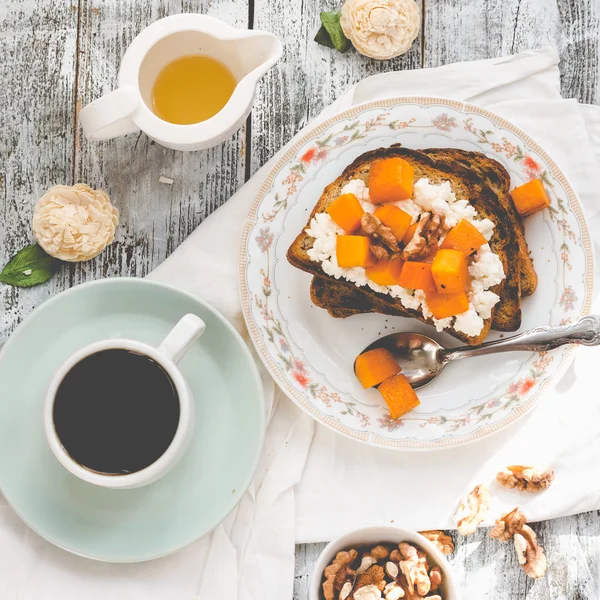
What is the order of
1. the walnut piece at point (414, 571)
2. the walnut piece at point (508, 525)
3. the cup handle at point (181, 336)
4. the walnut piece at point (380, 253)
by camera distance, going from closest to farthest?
1. the cup handle at point (181, 336)
2. the walnut piece at point (380, 253)
3. the walnut piece at point (414, 571)
4. the walnut piece at point (508, 525)

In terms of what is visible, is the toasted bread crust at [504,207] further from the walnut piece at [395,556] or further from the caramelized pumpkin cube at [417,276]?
the walnut piece at [395,556]

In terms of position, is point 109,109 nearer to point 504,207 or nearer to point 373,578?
point 504,207

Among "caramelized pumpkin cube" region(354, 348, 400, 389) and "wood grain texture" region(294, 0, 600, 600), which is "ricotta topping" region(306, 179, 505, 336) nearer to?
"caramelized pumpkin cube" region(354, 348, 400, 389)

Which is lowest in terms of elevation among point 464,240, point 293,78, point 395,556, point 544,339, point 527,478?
point 395,556

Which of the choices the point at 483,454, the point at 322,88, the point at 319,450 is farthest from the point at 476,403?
the point at 322,88

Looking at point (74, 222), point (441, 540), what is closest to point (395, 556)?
point (441, 540)

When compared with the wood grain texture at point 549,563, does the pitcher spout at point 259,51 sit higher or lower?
higher

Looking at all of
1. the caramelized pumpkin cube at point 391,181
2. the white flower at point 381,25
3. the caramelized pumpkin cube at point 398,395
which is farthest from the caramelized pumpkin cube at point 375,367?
the white flower at point 381,25
